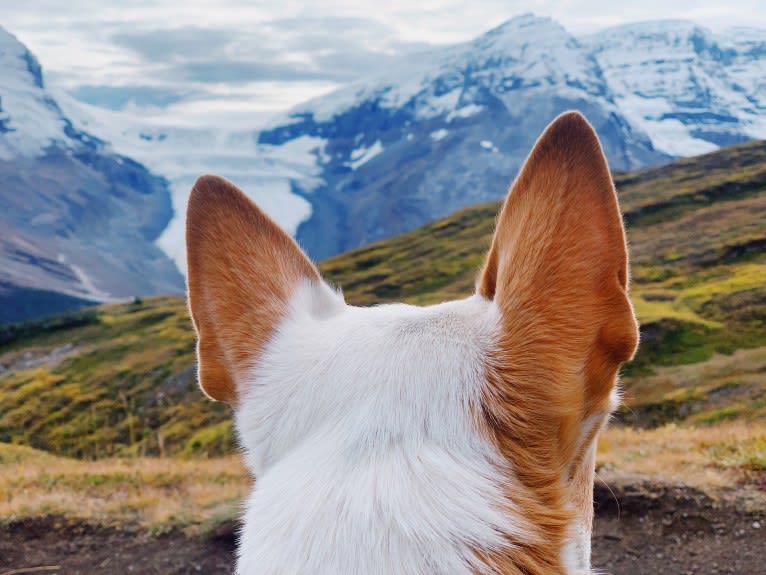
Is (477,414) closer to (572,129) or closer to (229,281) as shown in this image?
(572,129)

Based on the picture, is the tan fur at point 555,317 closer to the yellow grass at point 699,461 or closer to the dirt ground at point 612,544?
the dirt ground at point 612,544

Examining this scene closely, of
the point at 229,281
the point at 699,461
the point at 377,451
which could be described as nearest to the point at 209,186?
the point at 229,281

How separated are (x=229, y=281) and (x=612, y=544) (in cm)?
777

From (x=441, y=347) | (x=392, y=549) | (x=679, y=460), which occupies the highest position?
(x=441, y=347)

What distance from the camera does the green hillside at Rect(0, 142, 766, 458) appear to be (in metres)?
32.0

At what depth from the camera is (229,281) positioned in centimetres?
221

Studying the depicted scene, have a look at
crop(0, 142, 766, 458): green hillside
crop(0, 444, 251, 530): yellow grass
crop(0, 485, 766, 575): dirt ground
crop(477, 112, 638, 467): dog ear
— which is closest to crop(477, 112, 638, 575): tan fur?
crop(477, 112, 638, 467): dog ear

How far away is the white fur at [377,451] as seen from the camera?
5.09 feet

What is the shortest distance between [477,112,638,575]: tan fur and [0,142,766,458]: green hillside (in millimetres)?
7754

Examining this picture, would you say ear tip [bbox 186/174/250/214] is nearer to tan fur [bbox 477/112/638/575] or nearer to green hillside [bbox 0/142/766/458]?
tan fur [bbox 477/112/638/575]

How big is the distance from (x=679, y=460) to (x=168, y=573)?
7372 millimetres

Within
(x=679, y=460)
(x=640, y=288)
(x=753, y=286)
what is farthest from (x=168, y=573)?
(x=640, y=288)

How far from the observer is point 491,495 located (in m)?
1.61

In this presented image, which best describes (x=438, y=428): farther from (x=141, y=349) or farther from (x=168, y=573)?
(x=141, y=349)
